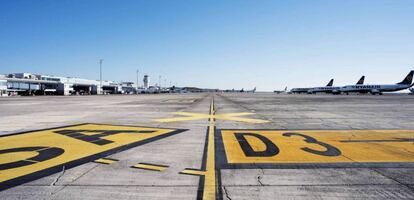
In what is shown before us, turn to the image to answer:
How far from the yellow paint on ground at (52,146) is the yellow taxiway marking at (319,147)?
351 centimetres

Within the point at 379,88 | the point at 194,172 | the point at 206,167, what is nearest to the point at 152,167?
the point at 194,172

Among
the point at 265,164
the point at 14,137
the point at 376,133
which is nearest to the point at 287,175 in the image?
the point at 265,164

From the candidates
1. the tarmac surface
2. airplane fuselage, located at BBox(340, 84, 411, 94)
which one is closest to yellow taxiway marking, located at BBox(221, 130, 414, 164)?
the tarmac surface

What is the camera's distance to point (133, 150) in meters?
7.50

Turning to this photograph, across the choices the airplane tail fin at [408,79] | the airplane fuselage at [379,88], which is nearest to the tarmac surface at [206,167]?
the airplane fuselage at [379,88]

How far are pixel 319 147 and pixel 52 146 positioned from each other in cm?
780

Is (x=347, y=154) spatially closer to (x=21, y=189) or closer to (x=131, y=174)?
(x=131, y=174)

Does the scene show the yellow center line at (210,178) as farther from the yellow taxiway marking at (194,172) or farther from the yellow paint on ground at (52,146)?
the yellow paint on ground at (52,146)

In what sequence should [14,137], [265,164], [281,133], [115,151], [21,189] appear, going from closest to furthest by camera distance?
1. [21,189]
2. [265,164]
3. [115,151]
4. [14,137]
5. [281,133]

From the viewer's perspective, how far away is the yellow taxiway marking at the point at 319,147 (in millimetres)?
6621

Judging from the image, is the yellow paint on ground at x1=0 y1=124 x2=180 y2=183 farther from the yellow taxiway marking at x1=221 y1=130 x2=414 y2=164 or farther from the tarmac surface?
the yellow taxiway marking at x1=221 y1=130 x2=414 y2=164

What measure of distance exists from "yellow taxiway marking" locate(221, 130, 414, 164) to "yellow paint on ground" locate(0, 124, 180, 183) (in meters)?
3.51

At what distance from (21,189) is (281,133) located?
28.0 feet

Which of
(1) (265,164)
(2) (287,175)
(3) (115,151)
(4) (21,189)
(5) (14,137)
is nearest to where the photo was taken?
(4) (21,189)
